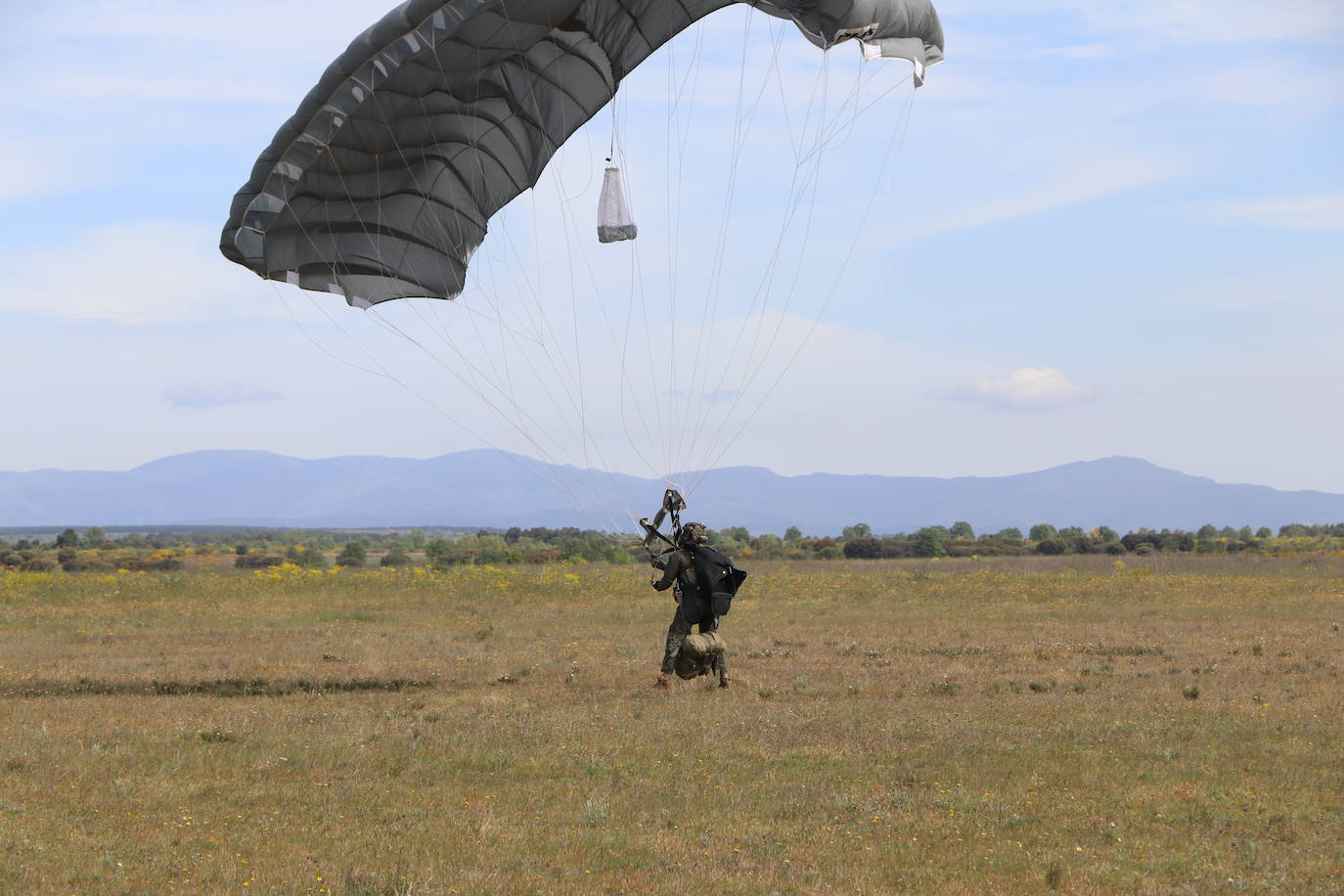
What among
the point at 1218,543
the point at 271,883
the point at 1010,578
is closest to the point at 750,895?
the point at 271,883

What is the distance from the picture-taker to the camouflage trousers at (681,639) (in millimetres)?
15633

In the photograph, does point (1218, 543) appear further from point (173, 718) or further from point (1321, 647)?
point (173, 718)

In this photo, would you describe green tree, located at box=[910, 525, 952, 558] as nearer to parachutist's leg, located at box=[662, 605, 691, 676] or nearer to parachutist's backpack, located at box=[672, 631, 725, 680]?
parachutist's leg, located at box=[662, 605, 691, 676]

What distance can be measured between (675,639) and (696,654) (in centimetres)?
68

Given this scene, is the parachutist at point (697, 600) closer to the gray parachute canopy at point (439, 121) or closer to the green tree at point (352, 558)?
the gray parachute canopy at point (439, 121)

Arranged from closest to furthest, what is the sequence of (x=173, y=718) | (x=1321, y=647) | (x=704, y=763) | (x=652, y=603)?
(x=704, y=763), (x=173, y=718), (x=1321, y=647), (x=652, y=603)

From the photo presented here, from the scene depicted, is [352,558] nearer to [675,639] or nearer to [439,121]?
[675,639]

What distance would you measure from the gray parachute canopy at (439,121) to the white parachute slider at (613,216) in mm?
945

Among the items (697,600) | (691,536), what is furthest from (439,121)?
(697,600)

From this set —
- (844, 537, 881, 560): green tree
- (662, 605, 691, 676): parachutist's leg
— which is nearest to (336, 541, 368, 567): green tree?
(844, 537, 881, 560): green tree

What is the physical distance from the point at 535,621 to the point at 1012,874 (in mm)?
19342

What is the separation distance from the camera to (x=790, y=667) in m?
17.5

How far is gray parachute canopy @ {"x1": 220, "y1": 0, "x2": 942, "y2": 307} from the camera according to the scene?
44.1 ft

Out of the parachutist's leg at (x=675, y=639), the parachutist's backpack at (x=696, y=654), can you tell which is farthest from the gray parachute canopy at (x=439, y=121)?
the parachutist's backpack at (x=696, y=654)
